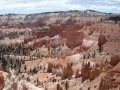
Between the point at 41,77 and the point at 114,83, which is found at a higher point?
the point at 114,83

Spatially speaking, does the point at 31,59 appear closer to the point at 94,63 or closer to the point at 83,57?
the point at 83,57

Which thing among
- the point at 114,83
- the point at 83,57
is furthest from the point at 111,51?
the point at 114,83

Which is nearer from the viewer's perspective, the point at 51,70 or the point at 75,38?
the point at 51,70

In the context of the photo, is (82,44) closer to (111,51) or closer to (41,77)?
(111,51)

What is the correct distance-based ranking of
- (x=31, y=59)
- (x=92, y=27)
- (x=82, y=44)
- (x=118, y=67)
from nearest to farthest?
(x=118, y=67) < (x=31, y=59) < (x=82, y=44) < (x=92, y=27)

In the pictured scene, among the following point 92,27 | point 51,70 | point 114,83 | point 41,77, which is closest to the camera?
point 114,83

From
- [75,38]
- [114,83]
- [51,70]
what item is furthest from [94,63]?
[75,38]
